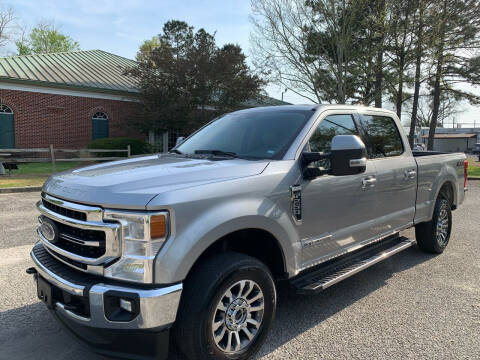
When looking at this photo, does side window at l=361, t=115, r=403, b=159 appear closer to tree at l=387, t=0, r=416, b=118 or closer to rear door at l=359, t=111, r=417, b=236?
rear door at l=359, t=111, r=417, b=236

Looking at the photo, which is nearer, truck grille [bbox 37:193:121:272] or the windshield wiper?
truck grille [bbox 37:193:121:272]

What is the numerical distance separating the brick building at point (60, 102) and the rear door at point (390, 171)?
62.5 ft

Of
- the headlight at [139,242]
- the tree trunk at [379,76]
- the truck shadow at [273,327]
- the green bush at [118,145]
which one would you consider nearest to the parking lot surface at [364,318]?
the truck shadow at [273,327]

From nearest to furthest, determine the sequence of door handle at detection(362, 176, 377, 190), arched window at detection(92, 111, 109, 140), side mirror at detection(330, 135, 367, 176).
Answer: side mirror at detection(330, 135, 367, 176), door handle at detection(362, 176, 377, 190), arched window at detection(92, 111, 109, 140)

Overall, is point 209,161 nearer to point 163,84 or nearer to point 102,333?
point 102,333

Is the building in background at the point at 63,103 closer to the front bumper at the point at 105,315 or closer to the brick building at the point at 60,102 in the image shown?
the brick building at the point at 60,102

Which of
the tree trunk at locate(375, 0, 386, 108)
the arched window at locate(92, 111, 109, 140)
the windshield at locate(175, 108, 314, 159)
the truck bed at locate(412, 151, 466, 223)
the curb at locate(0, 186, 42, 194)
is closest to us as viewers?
the windshield at locate(175, 108, 314, 159)

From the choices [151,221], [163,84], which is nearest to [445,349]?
[151,221]

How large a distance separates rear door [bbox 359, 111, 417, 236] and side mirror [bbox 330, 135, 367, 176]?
1078 millimetres

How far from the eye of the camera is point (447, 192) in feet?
18.1

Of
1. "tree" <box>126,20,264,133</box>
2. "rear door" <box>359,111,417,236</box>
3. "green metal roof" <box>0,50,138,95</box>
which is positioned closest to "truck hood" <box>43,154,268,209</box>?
"rear door" <box>359,111,417,236</box>

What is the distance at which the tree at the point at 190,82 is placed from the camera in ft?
66.1

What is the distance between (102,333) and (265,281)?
1.14 meters

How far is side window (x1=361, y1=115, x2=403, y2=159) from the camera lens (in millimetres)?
4129
